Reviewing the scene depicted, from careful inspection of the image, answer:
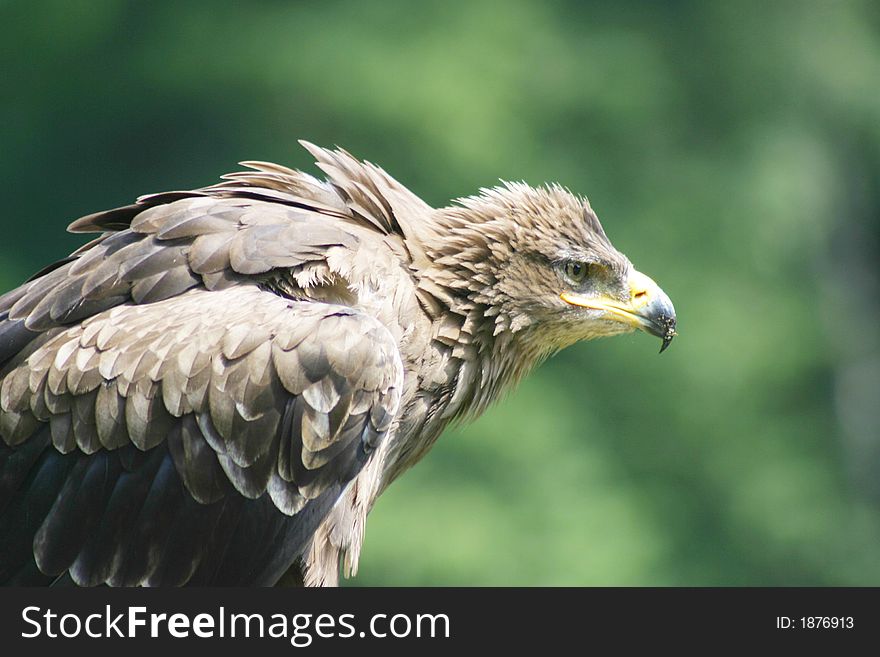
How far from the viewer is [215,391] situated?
14.2 ft

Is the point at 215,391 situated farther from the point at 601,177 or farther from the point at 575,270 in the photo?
the point at 601,177

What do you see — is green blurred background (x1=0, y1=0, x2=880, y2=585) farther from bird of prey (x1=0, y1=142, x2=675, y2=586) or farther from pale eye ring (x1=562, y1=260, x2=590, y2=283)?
bird of prey (x1=0, y1=142, x2=675, y2=586)

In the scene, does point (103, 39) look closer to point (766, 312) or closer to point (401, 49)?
point (401, 49)

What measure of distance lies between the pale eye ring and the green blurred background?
22.3 ft

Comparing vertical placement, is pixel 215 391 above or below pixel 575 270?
below

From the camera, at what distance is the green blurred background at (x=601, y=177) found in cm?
1259

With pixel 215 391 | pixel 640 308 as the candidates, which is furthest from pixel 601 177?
pixel 215 391

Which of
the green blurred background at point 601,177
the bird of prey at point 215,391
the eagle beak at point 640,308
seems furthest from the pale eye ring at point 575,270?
the green blurred background at point 601,177

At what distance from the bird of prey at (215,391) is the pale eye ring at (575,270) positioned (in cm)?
47

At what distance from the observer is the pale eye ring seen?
509 centimetres

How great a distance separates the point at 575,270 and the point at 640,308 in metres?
0.30

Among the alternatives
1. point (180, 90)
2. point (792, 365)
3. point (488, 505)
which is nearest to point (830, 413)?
point (792, 365)

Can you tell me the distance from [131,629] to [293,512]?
2.16 ft

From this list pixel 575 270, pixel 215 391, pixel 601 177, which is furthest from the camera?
pixel 601 177
